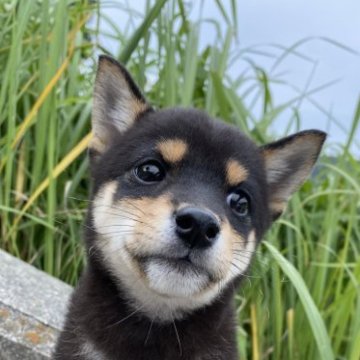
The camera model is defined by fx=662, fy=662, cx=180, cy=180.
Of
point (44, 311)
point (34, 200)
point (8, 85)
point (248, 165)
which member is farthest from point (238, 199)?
point (8, 85)

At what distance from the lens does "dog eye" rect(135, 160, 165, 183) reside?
2.17 metres

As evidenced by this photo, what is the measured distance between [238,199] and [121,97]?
24.2 inches

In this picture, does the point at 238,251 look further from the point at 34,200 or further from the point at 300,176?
the point at 34,200

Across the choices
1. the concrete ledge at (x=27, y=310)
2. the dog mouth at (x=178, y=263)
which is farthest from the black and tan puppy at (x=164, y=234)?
the concrete ledge at (x=27, y=310)

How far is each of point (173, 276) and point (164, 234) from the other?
143 millimetres

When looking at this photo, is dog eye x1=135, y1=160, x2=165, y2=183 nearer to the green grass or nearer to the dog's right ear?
the dog's right ear

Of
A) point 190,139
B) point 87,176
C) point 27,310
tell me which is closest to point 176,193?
point 190,139

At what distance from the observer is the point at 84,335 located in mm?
2246

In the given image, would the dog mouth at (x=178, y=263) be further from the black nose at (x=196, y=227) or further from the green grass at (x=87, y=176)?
the green grass at (x=87, y=176)

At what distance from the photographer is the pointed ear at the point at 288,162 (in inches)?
97.3

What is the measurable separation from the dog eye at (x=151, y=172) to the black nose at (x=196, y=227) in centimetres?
30

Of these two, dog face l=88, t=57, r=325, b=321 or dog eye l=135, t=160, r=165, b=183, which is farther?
dog eye l=135, t=160, r=165, b=183

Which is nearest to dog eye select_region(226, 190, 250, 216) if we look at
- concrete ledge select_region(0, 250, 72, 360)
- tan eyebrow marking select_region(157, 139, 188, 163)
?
tan eyebrow marking select_region(157, 139, 188, 163)

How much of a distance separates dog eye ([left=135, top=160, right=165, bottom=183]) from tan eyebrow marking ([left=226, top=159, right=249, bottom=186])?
220mm
